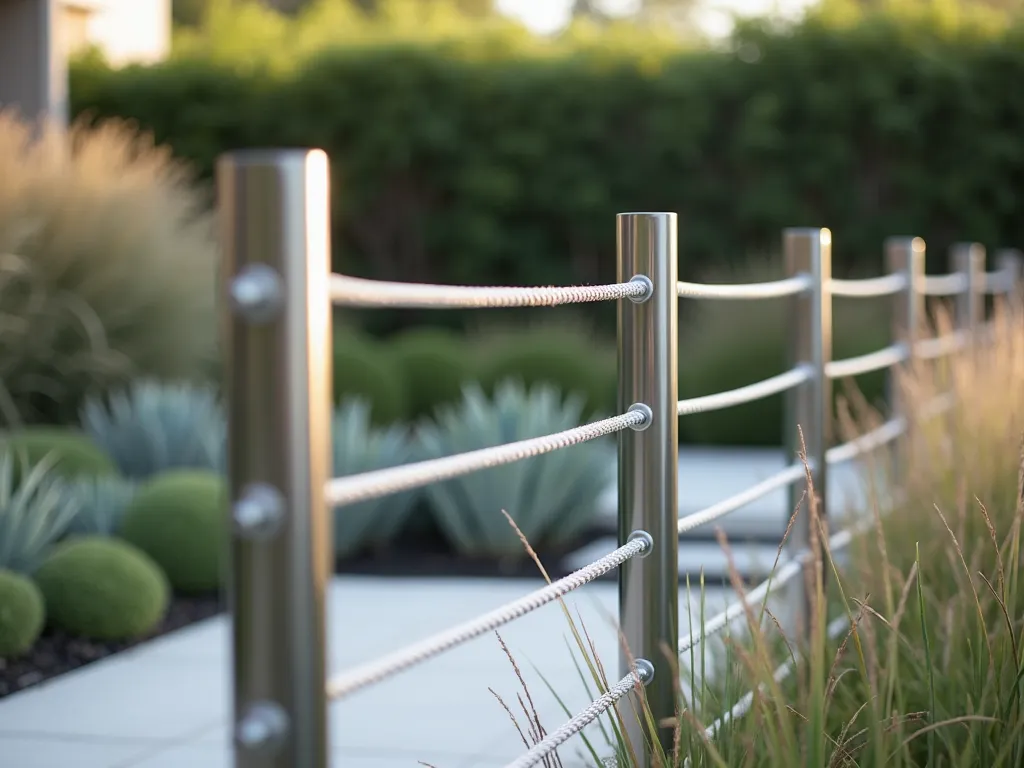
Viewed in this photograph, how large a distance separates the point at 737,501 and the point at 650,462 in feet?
1.63

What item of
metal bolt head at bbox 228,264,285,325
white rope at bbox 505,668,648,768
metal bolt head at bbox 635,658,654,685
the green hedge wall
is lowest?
metal bolt head at bbox 635,658,654,685

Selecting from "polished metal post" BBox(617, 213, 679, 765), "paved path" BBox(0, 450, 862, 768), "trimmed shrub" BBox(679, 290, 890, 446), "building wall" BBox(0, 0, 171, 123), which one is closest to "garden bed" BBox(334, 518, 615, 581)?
"paved path" BBox(0, 450, 862, 768)

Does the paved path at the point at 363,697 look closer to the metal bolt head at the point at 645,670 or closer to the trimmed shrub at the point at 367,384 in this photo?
the metal bolt head at the point at 645,670

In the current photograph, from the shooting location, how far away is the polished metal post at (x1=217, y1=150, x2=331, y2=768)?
1.10m

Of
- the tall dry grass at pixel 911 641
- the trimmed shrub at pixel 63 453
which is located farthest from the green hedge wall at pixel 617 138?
the trimmed shrub at pixel 63 453

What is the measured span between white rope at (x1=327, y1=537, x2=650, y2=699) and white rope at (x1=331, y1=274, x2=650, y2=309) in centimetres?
32

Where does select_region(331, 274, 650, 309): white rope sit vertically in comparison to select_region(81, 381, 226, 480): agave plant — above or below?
above

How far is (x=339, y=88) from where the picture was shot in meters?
11.7

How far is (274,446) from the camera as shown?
3.62ft

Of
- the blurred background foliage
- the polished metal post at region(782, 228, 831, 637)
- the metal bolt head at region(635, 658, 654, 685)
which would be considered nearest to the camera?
the metal bolt head at region(635, 658, 654, 685)

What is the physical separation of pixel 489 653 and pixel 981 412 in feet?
4.41

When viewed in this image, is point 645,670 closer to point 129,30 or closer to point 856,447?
point 856,447

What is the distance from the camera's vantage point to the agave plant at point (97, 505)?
→ 4.31 meters

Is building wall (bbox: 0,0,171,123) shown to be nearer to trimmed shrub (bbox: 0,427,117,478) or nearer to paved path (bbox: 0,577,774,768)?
trimmed shrub (bbox: 0,427,117,478)
